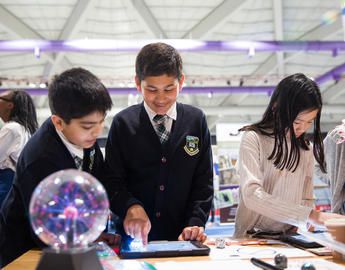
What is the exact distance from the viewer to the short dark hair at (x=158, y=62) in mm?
1437

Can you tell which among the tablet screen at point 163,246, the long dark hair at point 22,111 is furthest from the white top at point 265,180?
the long dark hair at point 22,111

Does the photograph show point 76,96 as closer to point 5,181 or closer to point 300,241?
point 300,241

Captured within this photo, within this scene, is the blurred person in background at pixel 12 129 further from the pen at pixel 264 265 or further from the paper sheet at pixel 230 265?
the pen at pixel 264 265

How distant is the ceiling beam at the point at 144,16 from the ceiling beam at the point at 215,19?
695 mm

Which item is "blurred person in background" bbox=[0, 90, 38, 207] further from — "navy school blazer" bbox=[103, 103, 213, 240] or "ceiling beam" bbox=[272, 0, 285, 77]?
"ceiling beam" bbox=[272, 0, 285, 77]

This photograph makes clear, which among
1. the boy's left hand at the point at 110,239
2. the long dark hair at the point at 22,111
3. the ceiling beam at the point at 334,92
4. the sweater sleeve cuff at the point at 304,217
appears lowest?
the boy's left hand at the point at 110,239

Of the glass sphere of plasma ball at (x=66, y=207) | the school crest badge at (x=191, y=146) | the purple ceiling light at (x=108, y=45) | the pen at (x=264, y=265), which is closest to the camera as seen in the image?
the glass sphere of plasma ball at (x=66, y=207)

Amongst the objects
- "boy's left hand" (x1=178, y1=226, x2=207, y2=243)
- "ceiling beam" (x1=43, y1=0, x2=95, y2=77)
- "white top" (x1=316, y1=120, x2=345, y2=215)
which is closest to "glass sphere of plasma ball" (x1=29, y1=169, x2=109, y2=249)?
"boy's left hand" (x1=178, y1=226, x2=207, y2=243)

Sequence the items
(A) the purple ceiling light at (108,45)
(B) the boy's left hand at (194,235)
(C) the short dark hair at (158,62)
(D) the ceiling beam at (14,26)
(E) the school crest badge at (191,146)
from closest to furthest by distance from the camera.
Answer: (B) the boy's left hand at (194,235) → (C) the short dark hair at (158,62) → (E) the school crest badge at (191,146) → (A) the purple ceiling light at (108,45) → (D) the ceiling beam at (14,26)

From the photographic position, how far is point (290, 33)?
780 cm

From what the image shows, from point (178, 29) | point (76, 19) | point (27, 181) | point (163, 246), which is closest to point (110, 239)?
point (163, 246)

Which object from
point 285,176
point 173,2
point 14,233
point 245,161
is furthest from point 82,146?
point 173,2

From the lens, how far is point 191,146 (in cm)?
156

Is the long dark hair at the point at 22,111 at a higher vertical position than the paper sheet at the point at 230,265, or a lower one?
higher
